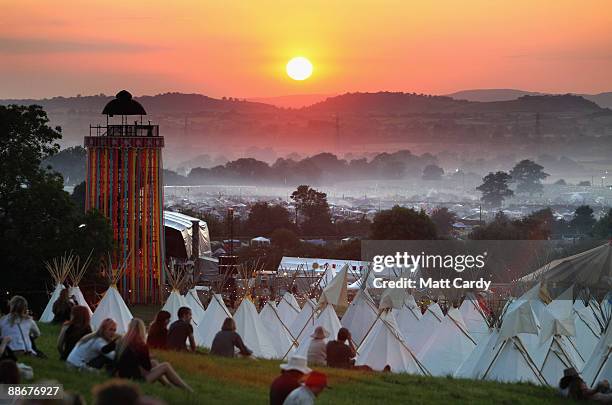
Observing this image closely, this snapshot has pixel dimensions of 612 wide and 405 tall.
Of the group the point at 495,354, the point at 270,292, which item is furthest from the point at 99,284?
the point at 495,354

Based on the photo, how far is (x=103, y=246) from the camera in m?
33.6

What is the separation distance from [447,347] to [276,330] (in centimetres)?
383

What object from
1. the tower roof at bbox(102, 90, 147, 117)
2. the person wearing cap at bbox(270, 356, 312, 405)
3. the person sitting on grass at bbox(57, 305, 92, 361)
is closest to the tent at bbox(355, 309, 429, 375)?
the person sitting on grass at bbox(57, 305, 92, 361)

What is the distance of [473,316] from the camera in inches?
987

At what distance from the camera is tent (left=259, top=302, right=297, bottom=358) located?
957 inches

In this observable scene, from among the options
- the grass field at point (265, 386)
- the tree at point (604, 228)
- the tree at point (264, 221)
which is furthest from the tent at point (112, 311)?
the tree at point (264, 221)

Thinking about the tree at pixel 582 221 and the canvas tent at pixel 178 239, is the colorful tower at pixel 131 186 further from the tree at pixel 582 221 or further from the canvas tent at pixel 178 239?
the tree at pixel 582 221

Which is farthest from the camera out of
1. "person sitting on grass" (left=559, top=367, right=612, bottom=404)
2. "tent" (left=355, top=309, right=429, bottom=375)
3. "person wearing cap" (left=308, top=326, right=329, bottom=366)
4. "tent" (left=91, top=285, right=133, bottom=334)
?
"tent" (left=91, top=285, right=133, bottom=334)

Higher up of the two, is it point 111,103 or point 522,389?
point 111,103

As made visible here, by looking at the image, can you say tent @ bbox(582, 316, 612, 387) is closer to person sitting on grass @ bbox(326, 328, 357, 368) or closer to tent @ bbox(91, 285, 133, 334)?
person sitting on grass @ bbox(326, 328, 357, 368)

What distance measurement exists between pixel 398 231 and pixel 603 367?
50.9 metres

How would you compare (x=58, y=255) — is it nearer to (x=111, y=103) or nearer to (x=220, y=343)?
(x=111, y=103)

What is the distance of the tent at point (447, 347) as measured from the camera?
22.4 m

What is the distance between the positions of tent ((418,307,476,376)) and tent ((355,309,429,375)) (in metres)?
0.64
